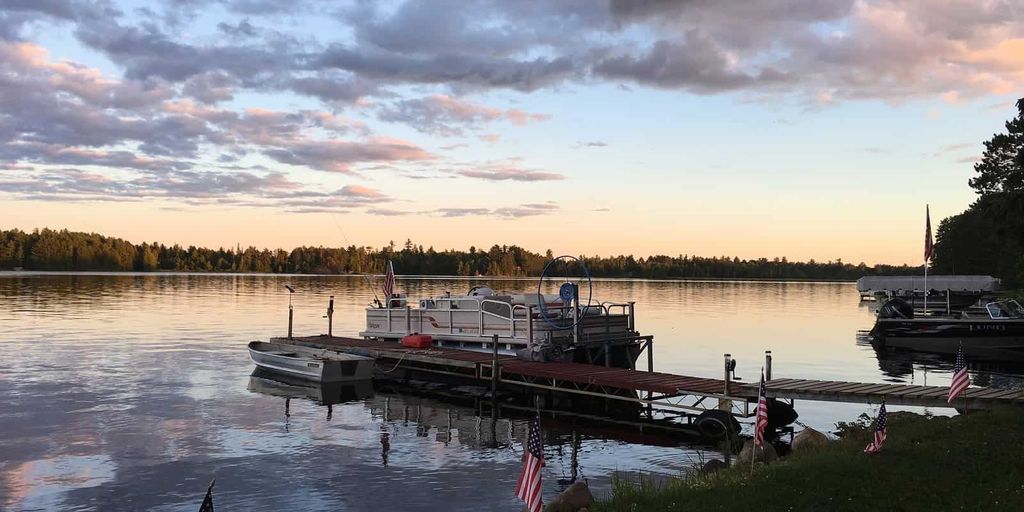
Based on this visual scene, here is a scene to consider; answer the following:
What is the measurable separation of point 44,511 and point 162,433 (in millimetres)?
7677

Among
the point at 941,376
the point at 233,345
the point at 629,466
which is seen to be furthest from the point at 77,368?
the point at 941,376

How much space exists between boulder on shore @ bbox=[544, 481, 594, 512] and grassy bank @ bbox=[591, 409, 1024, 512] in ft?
2.00

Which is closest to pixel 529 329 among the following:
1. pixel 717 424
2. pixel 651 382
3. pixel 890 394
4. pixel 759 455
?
pixel 651 382

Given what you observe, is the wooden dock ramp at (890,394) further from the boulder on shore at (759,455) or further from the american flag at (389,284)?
the american flag at (389,284)

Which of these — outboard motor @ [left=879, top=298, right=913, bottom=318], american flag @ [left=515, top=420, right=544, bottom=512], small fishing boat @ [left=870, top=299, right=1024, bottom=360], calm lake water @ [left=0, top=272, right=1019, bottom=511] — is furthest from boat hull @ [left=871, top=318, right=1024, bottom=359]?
american flag @ [left=515, top=420, right=544, bottom=512]

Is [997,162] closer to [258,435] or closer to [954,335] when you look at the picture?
[954,335]

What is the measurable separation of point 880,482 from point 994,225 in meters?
43.7

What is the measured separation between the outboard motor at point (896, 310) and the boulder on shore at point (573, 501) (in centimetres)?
4560

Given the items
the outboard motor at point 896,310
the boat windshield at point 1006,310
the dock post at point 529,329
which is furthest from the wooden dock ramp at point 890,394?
the outboard motor at point 896,310

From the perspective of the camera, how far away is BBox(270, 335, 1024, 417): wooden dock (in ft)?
74.1

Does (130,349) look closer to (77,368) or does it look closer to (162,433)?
(77,368)

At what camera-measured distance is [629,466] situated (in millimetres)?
20812

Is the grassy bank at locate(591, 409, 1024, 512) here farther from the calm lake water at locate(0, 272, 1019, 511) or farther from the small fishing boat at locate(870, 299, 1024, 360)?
the small fishing boat at locate(870, 299, 1024, 360)

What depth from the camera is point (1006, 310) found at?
48.8m
